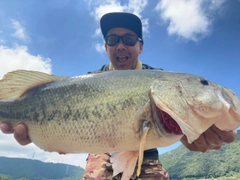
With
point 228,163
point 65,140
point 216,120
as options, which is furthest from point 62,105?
point 228,163

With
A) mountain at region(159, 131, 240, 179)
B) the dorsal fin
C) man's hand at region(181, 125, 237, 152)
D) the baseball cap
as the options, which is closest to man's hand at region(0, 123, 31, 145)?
the dorsal fin

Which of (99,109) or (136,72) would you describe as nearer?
(99,109)

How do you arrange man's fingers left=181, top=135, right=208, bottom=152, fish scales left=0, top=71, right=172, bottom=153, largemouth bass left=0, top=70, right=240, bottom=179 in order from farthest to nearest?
man's fingers left=181, top=135, right=208, bottom=152 → fish scales left=0, top=71, right=172, bottom=153 → largemouth bass left=0, top=70, right=240, bottom=179

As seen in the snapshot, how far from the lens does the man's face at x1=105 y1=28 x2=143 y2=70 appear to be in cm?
543

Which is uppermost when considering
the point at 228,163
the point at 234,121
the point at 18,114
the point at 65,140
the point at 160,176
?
the point at 228,163

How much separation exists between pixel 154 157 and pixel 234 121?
2065 mm

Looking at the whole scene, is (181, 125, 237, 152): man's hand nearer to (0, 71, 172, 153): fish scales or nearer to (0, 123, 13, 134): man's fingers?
(0, 71, 172, 153): fish scales

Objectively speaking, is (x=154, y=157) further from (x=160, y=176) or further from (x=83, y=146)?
(x=83, y=146)

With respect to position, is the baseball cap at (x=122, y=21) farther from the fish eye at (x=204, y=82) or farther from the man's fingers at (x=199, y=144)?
the fish eye at (x=204, y=82)

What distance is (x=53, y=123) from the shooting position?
2.97 m

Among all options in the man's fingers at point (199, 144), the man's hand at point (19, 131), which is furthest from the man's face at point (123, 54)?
the man's hand at point (19, 131)

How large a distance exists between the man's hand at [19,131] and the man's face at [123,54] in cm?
272

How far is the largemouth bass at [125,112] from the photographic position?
2490mm

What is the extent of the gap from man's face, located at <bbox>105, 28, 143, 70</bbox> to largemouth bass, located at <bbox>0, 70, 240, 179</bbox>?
2318mm
